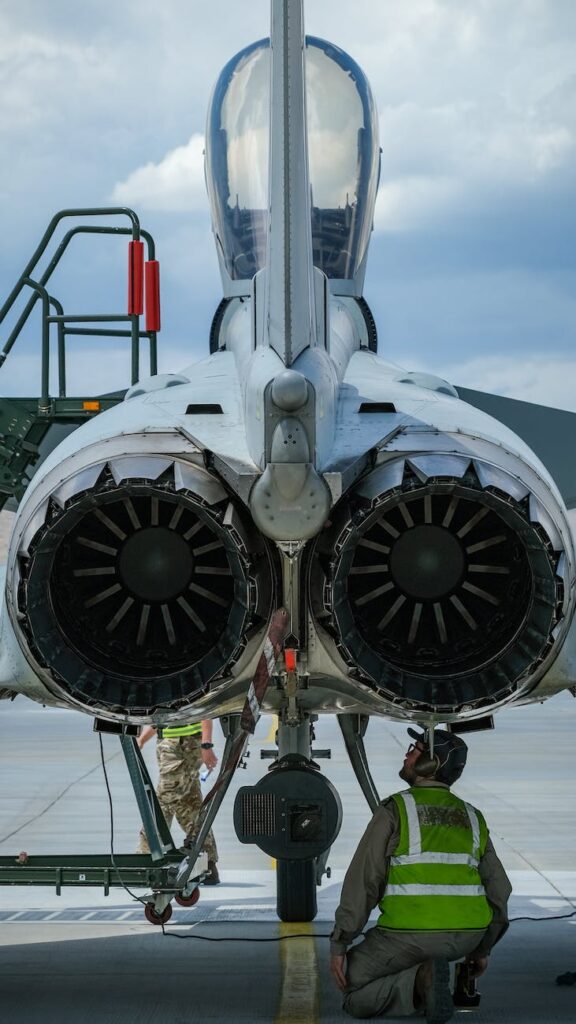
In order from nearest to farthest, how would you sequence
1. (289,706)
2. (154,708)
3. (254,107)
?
(154,708), (289,706), (254,107)

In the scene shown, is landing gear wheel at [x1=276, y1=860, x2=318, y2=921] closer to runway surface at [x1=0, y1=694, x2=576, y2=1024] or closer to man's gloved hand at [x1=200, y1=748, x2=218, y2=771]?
runway surface at [x1=0, y1=694, x2=576, y2=1024]

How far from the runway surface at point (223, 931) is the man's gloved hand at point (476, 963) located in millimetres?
212

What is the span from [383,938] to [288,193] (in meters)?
3.24

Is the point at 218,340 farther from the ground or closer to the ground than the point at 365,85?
closer to the ground

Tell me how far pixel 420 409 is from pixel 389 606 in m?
0.83

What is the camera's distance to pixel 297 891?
9367 millimetres

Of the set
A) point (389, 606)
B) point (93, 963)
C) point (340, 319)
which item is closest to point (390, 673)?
point (389, 606)

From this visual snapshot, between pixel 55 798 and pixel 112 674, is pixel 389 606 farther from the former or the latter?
pixel 55 798

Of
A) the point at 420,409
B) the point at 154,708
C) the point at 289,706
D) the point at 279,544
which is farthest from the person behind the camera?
the point at 289,706

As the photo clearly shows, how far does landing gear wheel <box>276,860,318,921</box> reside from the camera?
9.36 meters

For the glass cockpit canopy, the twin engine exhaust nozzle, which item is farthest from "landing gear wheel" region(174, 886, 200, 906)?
the twin engine exhaust nozzle

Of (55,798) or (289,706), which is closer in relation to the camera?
(289,706)

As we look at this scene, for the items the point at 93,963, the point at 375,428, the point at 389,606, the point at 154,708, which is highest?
the point at 375,428

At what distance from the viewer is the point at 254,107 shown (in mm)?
8070
